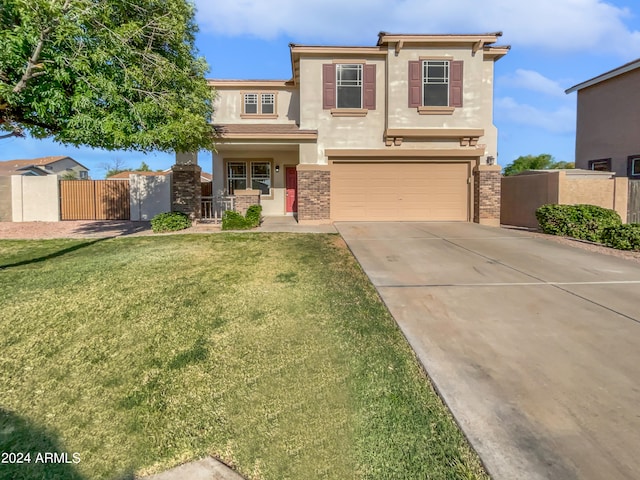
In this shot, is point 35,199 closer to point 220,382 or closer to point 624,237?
point 220,382

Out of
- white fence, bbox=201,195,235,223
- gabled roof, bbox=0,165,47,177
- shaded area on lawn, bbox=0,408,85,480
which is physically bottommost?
Answer: shaded area on lawn, bbox=0,408,85,480

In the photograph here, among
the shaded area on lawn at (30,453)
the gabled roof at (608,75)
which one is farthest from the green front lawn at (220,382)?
the gabled roof at (608,75)

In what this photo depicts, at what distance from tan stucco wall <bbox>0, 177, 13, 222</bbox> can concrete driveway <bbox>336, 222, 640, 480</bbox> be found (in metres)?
17.0

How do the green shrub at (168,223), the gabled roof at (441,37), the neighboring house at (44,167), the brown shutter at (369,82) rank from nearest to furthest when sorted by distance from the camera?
the green shrub at (168,223) → the gabled roof at (441,37) → the brown shutter at (369,82) → the neighboring house at (44,167)

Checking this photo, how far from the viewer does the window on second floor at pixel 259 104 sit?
1739 centimetres

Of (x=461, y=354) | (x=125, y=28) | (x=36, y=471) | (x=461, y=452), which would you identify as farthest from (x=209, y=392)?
(x=125, y=28)

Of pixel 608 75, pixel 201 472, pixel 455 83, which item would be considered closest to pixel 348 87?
pixel 455 83

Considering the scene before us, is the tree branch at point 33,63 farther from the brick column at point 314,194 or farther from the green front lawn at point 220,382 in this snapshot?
the brick column at point 314,194

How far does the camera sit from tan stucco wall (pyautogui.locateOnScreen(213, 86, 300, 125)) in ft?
56.7

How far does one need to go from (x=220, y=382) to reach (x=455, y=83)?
13945mm

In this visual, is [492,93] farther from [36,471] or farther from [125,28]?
[36,471]

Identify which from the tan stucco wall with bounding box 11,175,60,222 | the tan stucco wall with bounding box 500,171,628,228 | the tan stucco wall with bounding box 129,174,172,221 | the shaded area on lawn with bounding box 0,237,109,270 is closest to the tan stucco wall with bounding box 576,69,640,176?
the tan stucco wall with bounding box 500,171,628,228

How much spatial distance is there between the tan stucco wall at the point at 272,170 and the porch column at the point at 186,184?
122 inches

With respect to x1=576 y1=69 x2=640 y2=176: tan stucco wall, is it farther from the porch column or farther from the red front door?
the porch column
